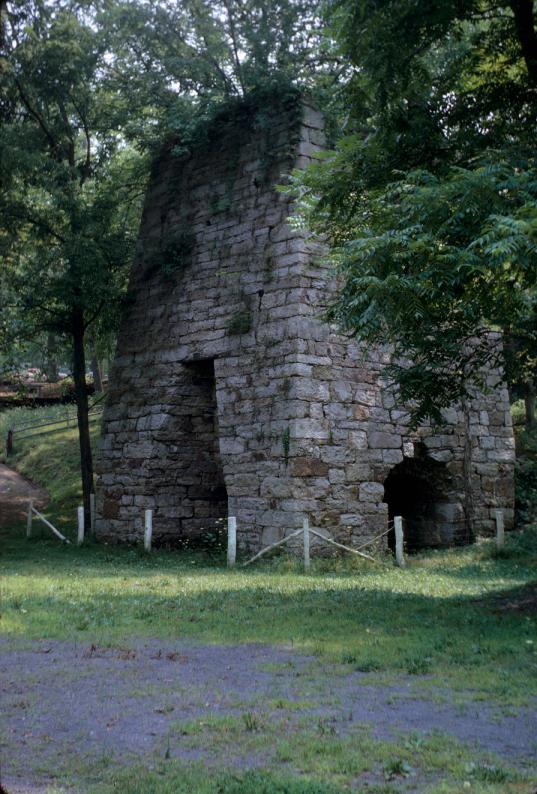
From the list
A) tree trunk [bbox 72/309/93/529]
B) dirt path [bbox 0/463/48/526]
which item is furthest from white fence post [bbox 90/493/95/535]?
dirt path [bbox 0/463/48/526]

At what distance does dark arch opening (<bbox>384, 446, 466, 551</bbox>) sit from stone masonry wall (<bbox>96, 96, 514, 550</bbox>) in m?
0.04

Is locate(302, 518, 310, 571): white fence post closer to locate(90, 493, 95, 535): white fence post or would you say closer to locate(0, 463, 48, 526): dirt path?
locate(90, 493, 95, 535): white fence post

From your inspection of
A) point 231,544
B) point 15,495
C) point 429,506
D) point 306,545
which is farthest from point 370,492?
point 15,495

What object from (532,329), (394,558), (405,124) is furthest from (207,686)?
(394,558)

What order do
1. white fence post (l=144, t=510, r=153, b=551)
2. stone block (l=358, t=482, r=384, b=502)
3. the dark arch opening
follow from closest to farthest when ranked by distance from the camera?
stone block (l=358, t=482, r=384, b=502) → white fence post (l=144, t=510, r=153, b=551) → the dark arch opening

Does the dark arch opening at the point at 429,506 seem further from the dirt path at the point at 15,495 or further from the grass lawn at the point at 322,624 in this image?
the dirt path at the point at 15,495

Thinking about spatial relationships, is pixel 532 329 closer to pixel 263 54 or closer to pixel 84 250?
pixel 263 54

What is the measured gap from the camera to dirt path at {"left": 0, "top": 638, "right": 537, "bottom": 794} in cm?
416

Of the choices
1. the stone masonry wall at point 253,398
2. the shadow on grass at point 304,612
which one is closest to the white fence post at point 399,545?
the shadow on grass at point 304,612

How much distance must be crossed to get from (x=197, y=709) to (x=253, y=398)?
26.4 feet

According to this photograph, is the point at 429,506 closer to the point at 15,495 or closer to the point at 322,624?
the point at 322,624

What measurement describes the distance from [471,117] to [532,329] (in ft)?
8.47

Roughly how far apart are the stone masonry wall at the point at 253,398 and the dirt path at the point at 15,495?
5.31 m

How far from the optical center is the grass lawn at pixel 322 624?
3838mm
